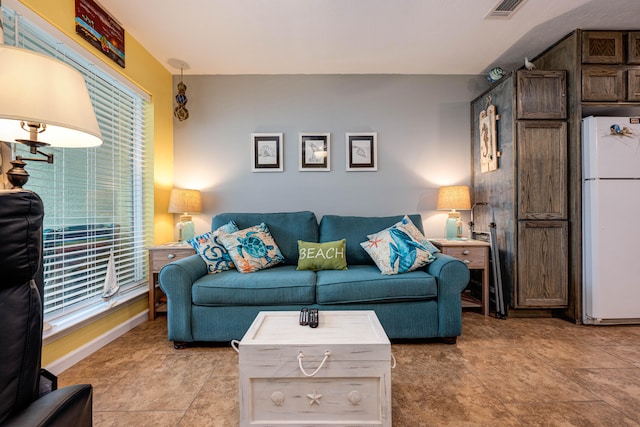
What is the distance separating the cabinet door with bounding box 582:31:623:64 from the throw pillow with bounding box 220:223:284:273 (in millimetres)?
3088

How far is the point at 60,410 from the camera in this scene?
0.62 m

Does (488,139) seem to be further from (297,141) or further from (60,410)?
(60,410)

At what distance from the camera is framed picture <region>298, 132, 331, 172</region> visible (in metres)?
3.22

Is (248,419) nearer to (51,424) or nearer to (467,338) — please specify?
(51,424)

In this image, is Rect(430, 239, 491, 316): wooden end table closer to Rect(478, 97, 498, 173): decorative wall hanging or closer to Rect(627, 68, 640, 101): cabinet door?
Rect(478, 97, 498, 173): decorative wall hanging

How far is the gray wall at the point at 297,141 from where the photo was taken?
3230mm

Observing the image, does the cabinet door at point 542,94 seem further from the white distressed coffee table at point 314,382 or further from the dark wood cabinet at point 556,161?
the white distressed coffee table at point 314,382

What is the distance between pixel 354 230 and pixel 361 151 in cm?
92

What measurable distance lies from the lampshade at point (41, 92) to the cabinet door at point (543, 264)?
3.09 meters

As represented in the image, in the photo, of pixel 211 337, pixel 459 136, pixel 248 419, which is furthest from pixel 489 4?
pixel 211 337

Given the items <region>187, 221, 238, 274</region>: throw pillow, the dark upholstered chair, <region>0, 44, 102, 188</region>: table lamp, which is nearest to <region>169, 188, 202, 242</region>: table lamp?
<region>187, 221, 238, 274</region>: throw pillow

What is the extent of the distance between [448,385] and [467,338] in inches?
29.4

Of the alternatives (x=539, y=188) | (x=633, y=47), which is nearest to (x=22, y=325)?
(x=539, y=188)

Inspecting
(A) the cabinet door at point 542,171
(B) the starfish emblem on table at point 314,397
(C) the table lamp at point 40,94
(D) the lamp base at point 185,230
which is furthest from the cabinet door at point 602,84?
(D) the lamp base at point 185,230
